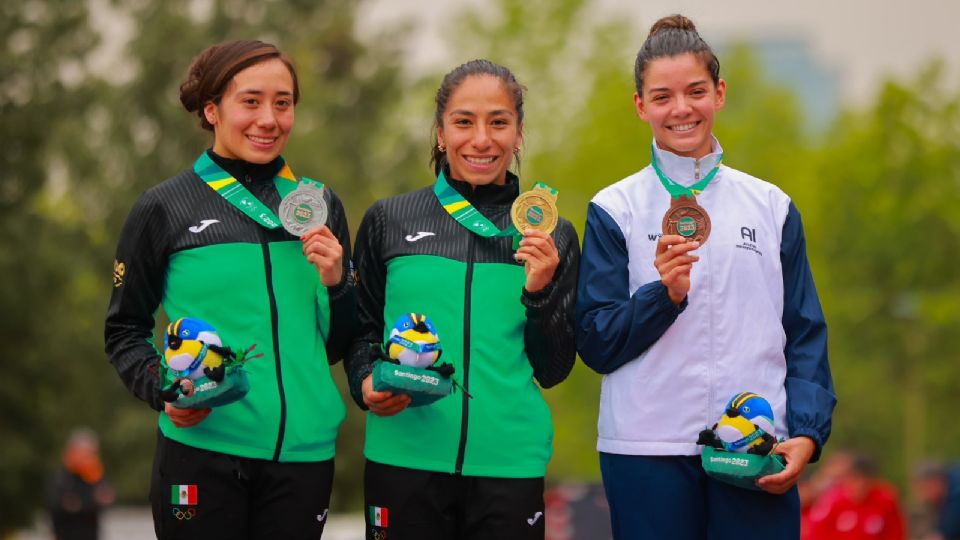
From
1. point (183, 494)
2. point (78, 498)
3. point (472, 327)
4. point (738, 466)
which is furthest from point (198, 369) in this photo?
point (78, 498)

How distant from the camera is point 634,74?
550 centimetres

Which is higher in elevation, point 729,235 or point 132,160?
point 132,160

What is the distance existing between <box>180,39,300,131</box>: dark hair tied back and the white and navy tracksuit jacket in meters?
1.40

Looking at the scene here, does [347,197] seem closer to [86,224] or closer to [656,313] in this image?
[86,224]

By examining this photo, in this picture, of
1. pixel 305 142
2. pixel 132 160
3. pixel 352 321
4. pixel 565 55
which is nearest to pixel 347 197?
pixel 305 142

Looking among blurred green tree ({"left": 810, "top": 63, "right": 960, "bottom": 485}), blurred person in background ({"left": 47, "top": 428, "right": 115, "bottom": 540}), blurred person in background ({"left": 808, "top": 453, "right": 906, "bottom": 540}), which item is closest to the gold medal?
blurred person in background ({"left": 808, "top": 453, "right": 906, "bottom": 540})

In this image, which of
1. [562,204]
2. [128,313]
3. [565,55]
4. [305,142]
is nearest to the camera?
[128,313]

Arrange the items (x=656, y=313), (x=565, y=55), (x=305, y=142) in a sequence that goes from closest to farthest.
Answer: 1. (x=656, y=313)
2. (x=305, y=142)
3. (x=565, y=55)

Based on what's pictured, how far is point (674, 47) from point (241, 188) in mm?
1715

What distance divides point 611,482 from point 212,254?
1685 mm

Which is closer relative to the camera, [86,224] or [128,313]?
[128,313]

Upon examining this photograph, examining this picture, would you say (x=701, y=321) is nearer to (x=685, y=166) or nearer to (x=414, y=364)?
(x=685, y=166)

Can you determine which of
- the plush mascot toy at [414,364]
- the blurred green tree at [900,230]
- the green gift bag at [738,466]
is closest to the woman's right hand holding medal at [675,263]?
the green gift bag at [738,466]

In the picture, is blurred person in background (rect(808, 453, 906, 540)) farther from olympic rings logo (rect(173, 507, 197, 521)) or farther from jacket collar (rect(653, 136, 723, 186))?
olympic rings logo (rect(173, 507, 197, 521))
